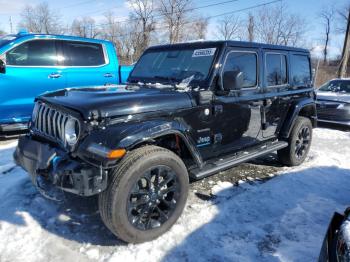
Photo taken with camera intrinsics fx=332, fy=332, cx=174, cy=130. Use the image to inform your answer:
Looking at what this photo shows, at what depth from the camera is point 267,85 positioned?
470cm

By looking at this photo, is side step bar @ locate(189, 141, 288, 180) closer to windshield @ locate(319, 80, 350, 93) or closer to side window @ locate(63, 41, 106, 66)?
side window @ locate(63, 41, 106, 66)

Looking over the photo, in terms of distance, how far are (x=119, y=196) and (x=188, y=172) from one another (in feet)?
3.31

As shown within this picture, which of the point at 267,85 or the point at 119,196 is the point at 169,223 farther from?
the point at 267,85

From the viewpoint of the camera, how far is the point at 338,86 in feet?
34.8

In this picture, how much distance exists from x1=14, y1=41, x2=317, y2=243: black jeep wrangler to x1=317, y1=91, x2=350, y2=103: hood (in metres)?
5.17

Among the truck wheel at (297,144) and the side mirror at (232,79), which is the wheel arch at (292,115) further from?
the side mirror at (232,79)

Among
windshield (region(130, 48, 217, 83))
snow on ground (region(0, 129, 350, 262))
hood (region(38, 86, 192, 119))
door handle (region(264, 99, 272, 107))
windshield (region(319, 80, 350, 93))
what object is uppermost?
windshield (region(130, 48, 217, 83))

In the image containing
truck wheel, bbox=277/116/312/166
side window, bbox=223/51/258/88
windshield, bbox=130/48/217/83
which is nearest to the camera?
windshield, bbox=130/48/217/83

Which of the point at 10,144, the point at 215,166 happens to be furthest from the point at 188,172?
the point at 10,144

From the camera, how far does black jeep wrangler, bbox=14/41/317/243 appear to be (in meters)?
2.83

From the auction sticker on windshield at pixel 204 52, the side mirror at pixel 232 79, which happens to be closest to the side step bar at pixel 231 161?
the side mirror at pixel 232 79

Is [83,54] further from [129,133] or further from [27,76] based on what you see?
[129,133]

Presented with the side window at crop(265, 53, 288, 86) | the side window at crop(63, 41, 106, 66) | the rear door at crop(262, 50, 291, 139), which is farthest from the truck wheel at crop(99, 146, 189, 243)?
the side window at crop(63, 41, 106, 66)

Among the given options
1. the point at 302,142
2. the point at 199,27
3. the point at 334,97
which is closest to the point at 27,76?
the point at 302,142
